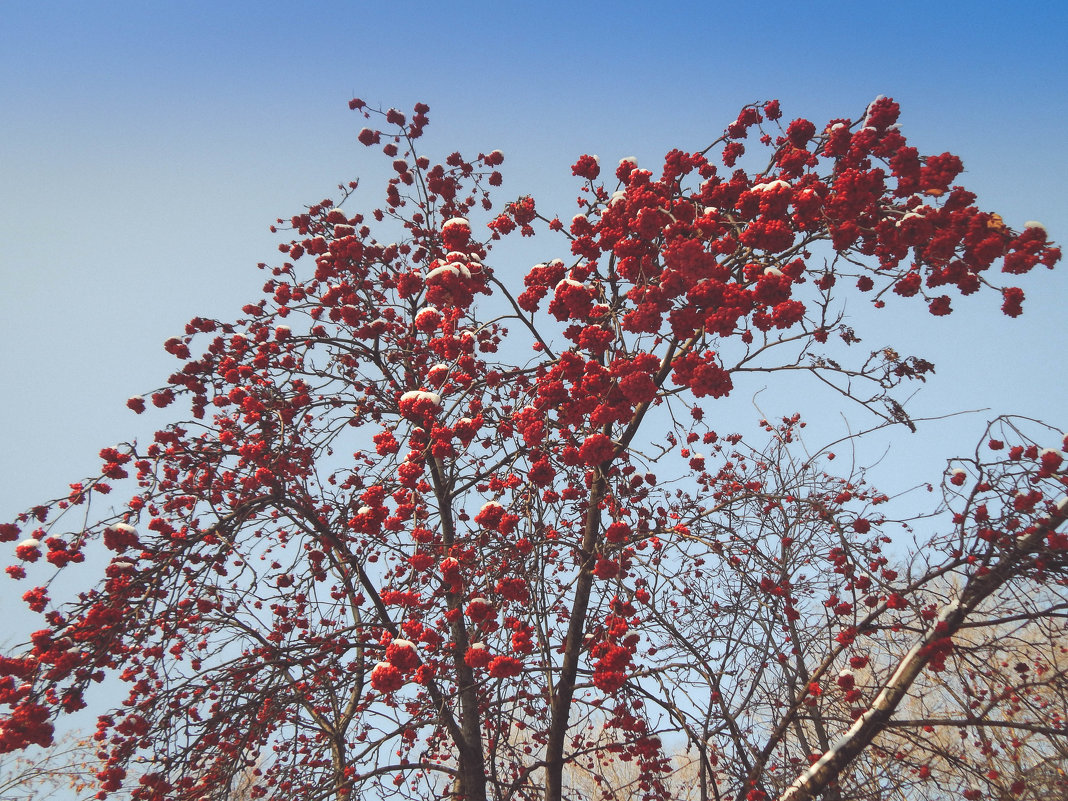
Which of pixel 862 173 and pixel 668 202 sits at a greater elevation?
pixel 668 202

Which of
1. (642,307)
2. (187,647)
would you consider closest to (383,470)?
(642,307)

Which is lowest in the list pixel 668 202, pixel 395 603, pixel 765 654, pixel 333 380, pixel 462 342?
pixel 765 654

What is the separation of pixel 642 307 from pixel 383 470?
2761mm

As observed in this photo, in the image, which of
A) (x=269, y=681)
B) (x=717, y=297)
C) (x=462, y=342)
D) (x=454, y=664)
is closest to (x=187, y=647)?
(x=269, y=681)

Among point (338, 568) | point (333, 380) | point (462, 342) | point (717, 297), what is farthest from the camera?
point (333, 380)

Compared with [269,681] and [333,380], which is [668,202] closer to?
[333,380]

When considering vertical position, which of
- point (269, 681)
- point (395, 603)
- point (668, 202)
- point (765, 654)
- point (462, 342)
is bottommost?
point (765, 654)

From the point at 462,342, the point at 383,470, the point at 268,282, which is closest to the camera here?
the point at 462,342

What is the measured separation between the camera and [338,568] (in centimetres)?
611

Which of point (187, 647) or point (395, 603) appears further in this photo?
point (187, 647)

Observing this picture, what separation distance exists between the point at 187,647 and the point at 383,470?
3843mm

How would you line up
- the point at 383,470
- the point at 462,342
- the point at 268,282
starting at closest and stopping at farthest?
the point at 462,342 < the point at 383,470 < the point at 268,282

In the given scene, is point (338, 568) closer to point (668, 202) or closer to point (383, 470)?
point (383, 470)

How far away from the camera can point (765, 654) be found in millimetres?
5625
